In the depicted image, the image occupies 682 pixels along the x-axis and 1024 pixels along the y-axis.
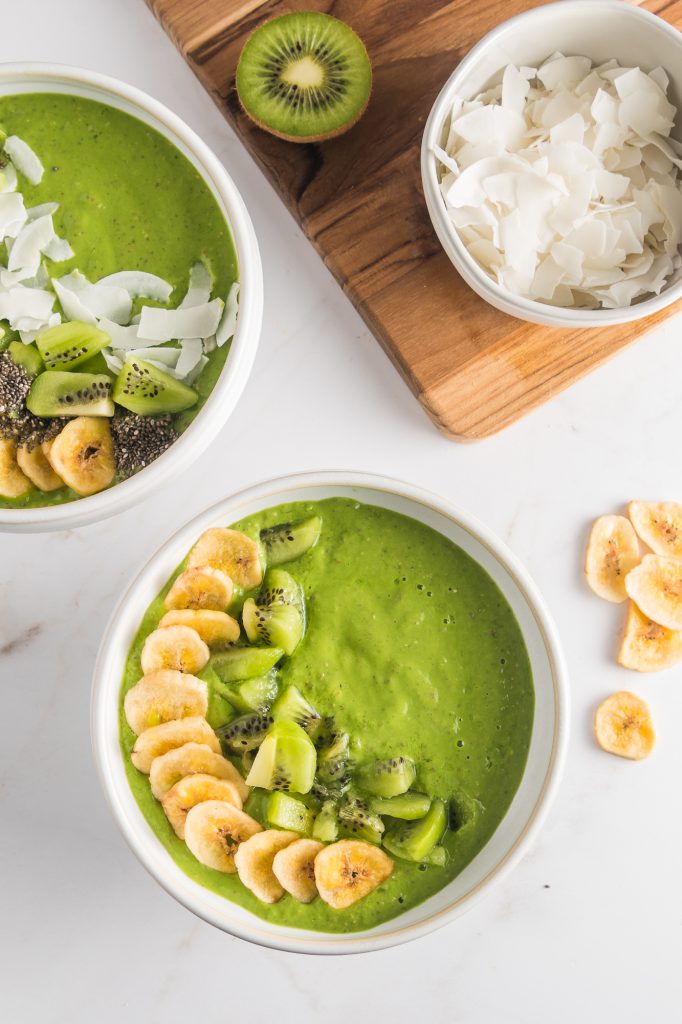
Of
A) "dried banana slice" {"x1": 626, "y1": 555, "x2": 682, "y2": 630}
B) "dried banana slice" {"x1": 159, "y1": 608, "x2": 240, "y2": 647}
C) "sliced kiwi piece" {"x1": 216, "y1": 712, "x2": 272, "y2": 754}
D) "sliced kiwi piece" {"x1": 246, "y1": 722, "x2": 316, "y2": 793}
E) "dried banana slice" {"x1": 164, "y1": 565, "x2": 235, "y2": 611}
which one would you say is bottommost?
"dried banana slice" {"x1": 626, "y1": 555, "x2": 682, "y2": 630}

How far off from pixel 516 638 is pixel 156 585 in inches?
27.9

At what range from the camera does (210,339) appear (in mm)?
1922

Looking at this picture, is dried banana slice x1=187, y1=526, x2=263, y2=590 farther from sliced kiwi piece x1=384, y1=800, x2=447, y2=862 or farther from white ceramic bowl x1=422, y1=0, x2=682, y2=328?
white ceramic bowl x1=422, y1=0, x2=682, y2=328

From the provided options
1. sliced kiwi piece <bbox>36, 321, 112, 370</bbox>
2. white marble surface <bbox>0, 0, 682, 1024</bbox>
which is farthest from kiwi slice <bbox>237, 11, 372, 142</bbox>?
sliced kiwi piece <bbox>36, 321, 112, 370</bbox>

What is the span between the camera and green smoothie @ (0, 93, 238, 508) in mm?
1934

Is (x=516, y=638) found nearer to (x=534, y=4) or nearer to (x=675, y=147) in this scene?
(x=675, y=147)

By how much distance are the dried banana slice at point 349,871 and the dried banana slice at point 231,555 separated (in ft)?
1.73

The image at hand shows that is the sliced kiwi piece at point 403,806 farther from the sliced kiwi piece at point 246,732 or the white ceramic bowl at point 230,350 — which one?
the white ceramic bowl at point 230,350

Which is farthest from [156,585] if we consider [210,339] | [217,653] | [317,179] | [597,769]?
[597,769]

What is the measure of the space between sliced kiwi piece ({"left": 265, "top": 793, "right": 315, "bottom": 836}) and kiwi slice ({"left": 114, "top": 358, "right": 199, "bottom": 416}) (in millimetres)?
795

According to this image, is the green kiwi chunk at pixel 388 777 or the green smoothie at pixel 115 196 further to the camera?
the green smoothie at pixel 115 196

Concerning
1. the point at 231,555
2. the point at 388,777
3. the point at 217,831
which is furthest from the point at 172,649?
the point at 388,777

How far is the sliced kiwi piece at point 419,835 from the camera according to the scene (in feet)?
5.82

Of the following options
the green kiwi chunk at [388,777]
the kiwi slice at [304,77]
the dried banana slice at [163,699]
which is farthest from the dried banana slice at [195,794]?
the kiwi slice at [304,77]
